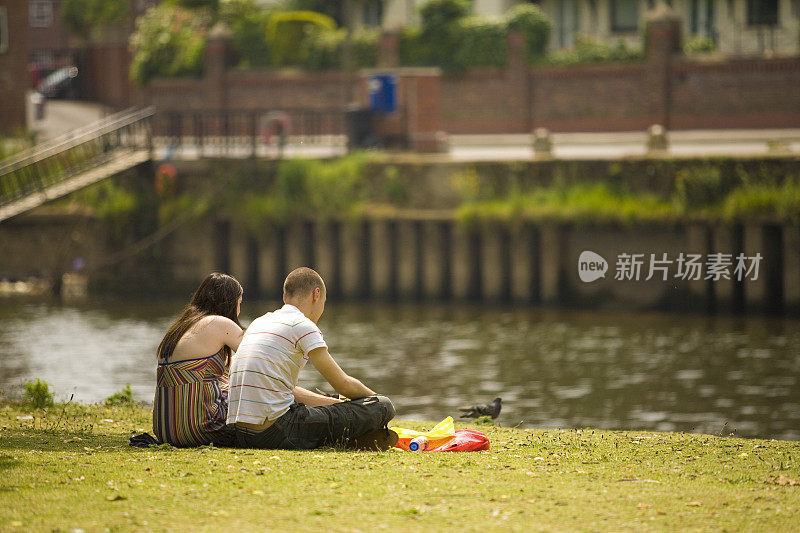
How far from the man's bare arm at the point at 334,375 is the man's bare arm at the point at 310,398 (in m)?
0.13

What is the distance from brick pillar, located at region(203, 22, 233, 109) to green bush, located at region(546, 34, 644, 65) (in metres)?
11.8

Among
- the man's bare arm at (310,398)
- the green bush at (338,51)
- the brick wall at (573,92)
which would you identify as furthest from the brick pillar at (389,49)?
the man's bare arm at (310,398)

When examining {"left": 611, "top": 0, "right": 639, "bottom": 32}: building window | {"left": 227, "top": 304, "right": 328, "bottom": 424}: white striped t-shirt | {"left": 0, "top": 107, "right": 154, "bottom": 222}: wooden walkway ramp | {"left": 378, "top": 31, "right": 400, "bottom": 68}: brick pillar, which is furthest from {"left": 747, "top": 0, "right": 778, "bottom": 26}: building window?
{"left": 227, "top": 304, "right": 328, "bottom": 424}: white striped t-shirt

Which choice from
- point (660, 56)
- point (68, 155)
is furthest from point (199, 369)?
point (660, 56)

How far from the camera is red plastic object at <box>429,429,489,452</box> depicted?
9508mm

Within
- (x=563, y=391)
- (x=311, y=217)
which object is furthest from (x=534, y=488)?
(x=311, y=217)

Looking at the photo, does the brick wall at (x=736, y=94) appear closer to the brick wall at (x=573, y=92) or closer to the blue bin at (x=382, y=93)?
the brick wall at (x=573, y=92)

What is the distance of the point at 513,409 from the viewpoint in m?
16.9

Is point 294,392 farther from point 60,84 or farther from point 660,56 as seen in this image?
point 60,84

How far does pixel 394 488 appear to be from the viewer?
7.82 metres

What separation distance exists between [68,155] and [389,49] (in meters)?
16.6

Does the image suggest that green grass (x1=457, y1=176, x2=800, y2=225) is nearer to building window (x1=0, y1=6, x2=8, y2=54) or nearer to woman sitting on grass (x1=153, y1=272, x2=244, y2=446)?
woman sitting on grass (x1=153, y1=272, x2=244, y2=446)

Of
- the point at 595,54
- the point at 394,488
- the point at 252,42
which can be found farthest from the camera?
the point at 252,42

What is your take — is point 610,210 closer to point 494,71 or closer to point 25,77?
point 494,71
